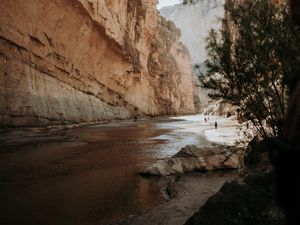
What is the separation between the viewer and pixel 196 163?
46.4 feet

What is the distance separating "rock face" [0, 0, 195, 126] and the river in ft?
33.1

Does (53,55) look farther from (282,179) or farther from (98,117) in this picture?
(282,179)

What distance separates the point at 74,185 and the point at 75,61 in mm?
30750

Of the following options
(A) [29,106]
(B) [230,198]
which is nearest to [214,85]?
(B) [230,198]

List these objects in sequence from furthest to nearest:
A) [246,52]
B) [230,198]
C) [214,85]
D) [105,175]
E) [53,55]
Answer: [53,55] → [105,175] → [214,85] → [246,52] → [230,198]

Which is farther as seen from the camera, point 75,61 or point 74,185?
point 75,61

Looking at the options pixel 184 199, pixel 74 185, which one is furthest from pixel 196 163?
pixel 74 185

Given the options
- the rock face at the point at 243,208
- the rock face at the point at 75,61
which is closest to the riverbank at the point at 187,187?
the rock face at the point at 243,208

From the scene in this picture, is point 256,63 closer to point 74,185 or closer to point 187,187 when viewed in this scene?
point 187,187

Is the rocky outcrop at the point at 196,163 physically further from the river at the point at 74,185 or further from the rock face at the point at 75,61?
the rock face at the point at 75,61

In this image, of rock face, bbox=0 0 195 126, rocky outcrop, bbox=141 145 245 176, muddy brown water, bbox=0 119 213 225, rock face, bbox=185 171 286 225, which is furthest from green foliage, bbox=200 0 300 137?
rock face, bbox=0 0 195 126

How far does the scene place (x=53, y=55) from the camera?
36.0 m

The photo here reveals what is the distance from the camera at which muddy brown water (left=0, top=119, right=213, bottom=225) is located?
9.17 metres

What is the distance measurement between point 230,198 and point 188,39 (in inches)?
7714
